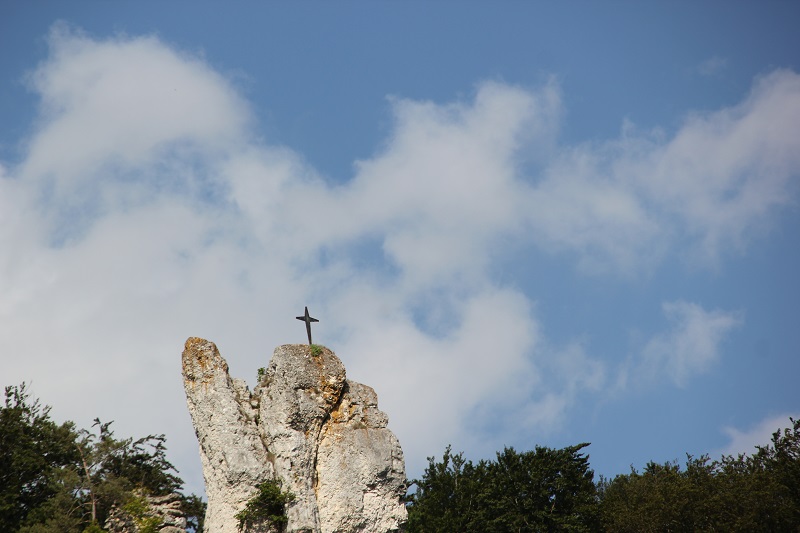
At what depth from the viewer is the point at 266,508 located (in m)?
33.7

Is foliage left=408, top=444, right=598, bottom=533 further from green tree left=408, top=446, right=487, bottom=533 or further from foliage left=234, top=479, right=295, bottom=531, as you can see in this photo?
foliage left=234, top=479, right=295, bottom=531

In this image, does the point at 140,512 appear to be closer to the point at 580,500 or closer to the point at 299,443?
the point at 299,443

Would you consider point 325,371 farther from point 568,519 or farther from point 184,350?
point 568,519

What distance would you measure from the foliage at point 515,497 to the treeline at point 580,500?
5cm

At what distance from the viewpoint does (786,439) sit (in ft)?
164

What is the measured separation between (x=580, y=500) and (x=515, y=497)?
3.33 metres

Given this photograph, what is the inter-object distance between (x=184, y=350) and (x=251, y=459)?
5.01 metres

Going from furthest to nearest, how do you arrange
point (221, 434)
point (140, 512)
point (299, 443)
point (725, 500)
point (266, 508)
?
point (725, 500)
point (140, 512)
point (299, 443)
point (221, 434)
point (266, 508)

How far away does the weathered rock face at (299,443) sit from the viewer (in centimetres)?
3403

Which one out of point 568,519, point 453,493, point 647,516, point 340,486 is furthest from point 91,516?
point 647,516

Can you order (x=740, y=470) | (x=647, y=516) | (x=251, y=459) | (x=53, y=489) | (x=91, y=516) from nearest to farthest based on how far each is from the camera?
(x=251, y=459)
(x=91, y=516)
(x=53, y=489)
(x=647, y=516)
(x=740, y=470)

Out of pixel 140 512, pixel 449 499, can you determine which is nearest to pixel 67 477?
pixel 140 512

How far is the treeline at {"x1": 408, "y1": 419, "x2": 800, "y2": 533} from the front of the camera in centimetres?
4525

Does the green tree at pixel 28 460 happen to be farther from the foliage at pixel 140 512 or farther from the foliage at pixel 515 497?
the foliage at pixel 515 497
